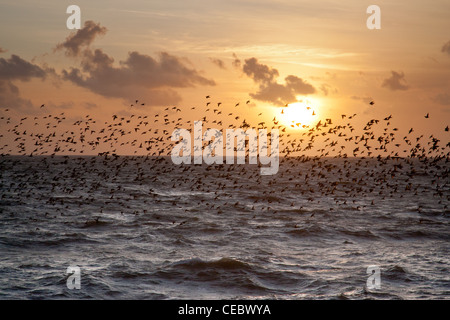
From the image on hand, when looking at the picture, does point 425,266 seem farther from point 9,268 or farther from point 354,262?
point 9,268

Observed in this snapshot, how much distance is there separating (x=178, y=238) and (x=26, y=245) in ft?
36.0

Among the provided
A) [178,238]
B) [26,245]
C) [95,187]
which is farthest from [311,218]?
[95,187]

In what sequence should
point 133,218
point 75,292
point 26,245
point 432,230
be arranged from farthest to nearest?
point 133,218, point 432,230, point 26,245, point 75,292

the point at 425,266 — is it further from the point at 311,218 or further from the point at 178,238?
the point at 311,218

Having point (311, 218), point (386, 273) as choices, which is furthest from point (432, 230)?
point (386, 273)

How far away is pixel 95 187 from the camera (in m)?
80.1

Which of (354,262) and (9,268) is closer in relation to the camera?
(9,268)
